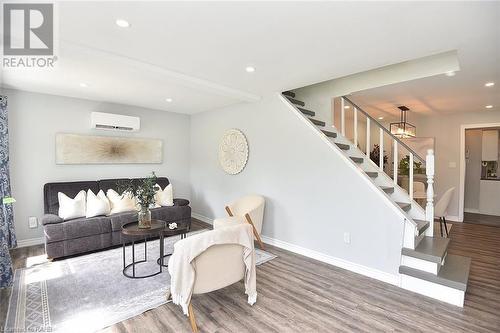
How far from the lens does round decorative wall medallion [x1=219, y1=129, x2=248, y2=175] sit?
458 cm

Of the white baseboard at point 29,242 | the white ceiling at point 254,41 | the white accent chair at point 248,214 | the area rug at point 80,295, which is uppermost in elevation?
the white ceiling at point 254,41

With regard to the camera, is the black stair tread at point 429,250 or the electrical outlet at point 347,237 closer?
the black stair tread at point 429,250

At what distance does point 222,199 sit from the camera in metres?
5.11

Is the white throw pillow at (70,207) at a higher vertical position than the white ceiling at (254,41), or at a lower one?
lower

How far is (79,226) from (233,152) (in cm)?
267

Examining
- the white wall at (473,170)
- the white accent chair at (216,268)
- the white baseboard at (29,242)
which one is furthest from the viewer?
the white wall at (473,170)

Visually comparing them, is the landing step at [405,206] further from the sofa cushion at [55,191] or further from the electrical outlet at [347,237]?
the sofa cushion at [55,191]

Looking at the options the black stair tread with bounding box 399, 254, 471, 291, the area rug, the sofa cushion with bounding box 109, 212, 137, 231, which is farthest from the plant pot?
the black stair tread with bounding box 399, 254, 471, 291

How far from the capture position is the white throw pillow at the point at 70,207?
3.63m

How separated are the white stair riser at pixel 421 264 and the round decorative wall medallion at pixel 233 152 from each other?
109 inches

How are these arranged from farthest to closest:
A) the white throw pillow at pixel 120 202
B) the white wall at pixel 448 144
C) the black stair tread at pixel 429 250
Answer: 1. the white wall at pixel 448 144
2. the white throw pillow at pixel 120 202
3. the black stair tread at pixel 429 250

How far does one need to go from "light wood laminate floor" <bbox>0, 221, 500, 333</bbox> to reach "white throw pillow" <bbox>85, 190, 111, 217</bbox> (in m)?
0.99

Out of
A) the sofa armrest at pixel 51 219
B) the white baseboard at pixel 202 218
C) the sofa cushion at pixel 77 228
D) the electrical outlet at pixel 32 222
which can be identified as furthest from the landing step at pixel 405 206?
the electrical outlet at pixel 32 222

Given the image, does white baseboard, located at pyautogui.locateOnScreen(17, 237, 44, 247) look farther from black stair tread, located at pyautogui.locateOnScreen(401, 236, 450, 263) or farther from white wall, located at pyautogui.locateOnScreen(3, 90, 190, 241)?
black stair tread, located at pyautogui.locateOnScreen(401, 236, 450, 263)
